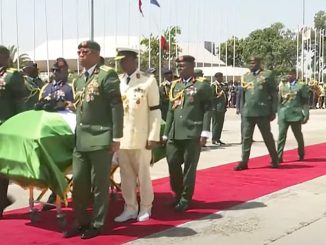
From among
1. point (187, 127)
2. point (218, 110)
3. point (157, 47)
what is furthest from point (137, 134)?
point (157, 47)

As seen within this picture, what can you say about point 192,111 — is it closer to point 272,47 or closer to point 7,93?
point 7,93

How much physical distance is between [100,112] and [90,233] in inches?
42.6

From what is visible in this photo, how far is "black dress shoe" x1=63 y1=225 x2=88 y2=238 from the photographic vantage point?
16.6ft

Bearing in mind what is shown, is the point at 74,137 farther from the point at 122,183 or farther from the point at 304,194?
the point at 304,194

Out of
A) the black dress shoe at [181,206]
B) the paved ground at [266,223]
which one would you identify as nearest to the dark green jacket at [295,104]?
the paved ground at [266,223]

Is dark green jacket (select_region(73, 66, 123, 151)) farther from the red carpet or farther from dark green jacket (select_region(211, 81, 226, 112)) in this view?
dark green jacket (select_region(211, 81, 226, 112))

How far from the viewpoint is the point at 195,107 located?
20.1 feet

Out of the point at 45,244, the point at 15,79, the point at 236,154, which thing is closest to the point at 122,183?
the point at 45,244

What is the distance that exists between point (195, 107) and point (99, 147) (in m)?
1.57

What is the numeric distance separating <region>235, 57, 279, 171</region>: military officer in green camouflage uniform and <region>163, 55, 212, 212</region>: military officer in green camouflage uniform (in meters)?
2.90

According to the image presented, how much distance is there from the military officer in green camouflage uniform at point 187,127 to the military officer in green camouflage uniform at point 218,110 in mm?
6449

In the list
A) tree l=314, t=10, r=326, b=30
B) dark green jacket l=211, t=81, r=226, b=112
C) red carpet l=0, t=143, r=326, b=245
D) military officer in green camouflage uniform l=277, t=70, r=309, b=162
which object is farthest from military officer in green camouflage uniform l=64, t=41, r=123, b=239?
tree l=314, t=10, r=326, b=30

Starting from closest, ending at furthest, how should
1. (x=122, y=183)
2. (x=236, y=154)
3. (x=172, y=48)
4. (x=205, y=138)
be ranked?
(x=122, y=183)
(x=205, y=138)
(x=236, y=154)
(x=172, y=48)

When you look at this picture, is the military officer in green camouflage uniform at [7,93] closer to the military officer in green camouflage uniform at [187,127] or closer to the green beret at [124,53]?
the green beret at [124,53]
